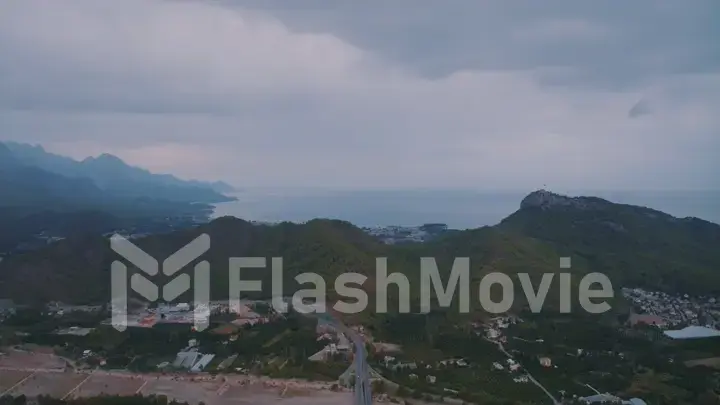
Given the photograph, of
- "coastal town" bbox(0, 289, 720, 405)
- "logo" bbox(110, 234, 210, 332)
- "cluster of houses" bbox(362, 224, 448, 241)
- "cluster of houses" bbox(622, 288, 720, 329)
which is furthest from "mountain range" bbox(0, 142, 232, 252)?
"cluster of houses" bbox(622, 288, 720, 329)

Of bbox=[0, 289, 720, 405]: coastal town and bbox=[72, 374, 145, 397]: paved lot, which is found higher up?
bbox=[0, 289, 720, 405]: coastal town

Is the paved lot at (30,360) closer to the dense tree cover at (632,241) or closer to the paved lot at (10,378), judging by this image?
the paved lot at (10,378)

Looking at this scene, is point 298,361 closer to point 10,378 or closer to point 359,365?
point 359,365

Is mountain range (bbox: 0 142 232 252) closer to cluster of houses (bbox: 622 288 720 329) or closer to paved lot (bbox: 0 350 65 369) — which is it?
paved lot (bbox: 0 350 65 369)

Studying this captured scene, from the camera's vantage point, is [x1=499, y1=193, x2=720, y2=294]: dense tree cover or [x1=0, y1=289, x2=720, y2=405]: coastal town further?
[x1=499, y1=193, x2=720, y2=294]: dense tree cover

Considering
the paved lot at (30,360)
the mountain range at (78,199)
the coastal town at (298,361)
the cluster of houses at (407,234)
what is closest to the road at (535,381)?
the coastal town at (298,361)

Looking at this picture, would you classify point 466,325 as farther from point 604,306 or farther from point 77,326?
point 77,326

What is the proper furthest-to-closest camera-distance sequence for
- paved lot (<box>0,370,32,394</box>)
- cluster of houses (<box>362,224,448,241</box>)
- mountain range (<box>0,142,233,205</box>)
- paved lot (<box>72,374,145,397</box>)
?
1. mountain range (<box>0,142,233,205</box>)
2. cluster of houses (<box>362,224,448,241</box>)
3. paved lot (<box>0,370,32,394</box>)
4. paved lot (<box>72,374,145,397</box>)

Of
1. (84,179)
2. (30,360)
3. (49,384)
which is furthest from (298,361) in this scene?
(84,179)
